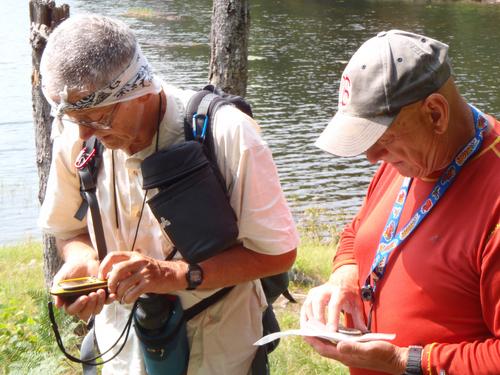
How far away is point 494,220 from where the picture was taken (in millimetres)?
2266

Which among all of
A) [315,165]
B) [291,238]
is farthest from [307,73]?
[291,238]

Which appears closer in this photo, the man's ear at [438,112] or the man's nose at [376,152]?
the man's ear at [438,112]

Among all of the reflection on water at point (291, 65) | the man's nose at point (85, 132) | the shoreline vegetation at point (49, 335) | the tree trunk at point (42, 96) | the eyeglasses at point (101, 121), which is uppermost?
the eyeglasses at point (101, 121)

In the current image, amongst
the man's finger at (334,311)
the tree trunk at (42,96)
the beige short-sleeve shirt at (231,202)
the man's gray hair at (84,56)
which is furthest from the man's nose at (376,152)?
the tree trunk at (42,96)

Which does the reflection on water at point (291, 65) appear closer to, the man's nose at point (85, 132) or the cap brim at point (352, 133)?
the man's nose at point (85, 132)

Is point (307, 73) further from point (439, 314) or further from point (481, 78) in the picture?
point (439, 314)

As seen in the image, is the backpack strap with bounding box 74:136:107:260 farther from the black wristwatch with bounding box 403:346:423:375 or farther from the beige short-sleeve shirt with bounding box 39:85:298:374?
the black wristwatch with bounding box 403:346:423:375

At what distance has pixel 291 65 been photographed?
83.1 feet

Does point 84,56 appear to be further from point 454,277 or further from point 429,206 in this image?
point 454,277

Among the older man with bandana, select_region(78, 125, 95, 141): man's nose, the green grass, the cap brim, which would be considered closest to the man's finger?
the older man with bandana

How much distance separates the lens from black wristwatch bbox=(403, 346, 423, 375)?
2.41 m

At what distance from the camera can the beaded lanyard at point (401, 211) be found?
245 centimetres

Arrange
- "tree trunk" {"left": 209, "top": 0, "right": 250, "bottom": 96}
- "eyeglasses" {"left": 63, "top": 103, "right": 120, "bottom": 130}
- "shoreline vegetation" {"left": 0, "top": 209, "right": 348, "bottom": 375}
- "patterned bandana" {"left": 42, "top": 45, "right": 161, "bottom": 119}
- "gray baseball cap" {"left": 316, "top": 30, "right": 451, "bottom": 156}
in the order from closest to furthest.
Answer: "gray baseball cap" {"left": 316, "top": 30, "right": 451, "bottom": 156}, "patterned bandana" {"left": 42, "top": 45, "right": 161, "bottom": 119}, "eyeglasses" {"left": 63, "top": 103, "right": 120, "bottom": 130}, "shoreline vegetation" {"left": 0, "top": 209, "right": 348, "bottom": 375}, "tree trunk" {"left": 209, "top": 0, "right": 250, "bottom": 96}

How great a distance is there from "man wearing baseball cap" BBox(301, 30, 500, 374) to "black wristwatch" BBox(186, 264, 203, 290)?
52 cm
